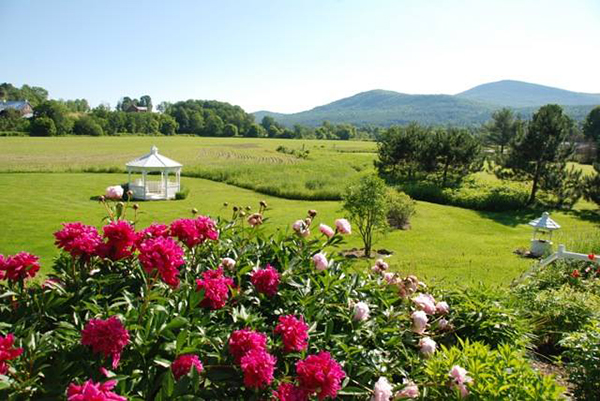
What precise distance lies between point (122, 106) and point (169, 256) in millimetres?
151580

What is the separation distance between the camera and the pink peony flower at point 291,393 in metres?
1.59

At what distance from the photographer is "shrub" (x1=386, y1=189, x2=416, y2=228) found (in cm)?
1537

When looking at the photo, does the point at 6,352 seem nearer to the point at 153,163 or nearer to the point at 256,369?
the point at 256,369

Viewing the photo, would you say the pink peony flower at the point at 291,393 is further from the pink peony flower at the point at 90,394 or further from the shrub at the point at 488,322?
the shrub at the point at 488,322

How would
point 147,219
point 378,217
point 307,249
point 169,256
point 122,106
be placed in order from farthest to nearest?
point 122,106, point 147,219, point 378,217, point 307,249, point 169,256

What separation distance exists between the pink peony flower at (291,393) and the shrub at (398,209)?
13832mm

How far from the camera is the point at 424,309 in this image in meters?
2.34

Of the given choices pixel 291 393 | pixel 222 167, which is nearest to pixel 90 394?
pixel 291 393

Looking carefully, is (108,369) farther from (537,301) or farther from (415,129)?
(415,129)

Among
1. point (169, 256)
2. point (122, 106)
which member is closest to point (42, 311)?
point (169, 256)

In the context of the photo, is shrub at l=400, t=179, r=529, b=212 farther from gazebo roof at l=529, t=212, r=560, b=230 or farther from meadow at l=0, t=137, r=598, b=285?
gazebo roof at l=529, t=212, r=560, b=230

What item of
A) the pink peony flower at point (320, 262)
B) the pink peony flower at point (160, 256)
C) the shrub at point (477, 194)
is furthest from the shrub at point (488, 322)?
the shrub at point (477, 194)

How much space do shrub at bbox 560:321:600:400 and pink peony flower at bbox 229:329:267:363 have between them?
2.28 metres

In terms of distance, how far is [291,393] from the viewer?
5.25 feet
